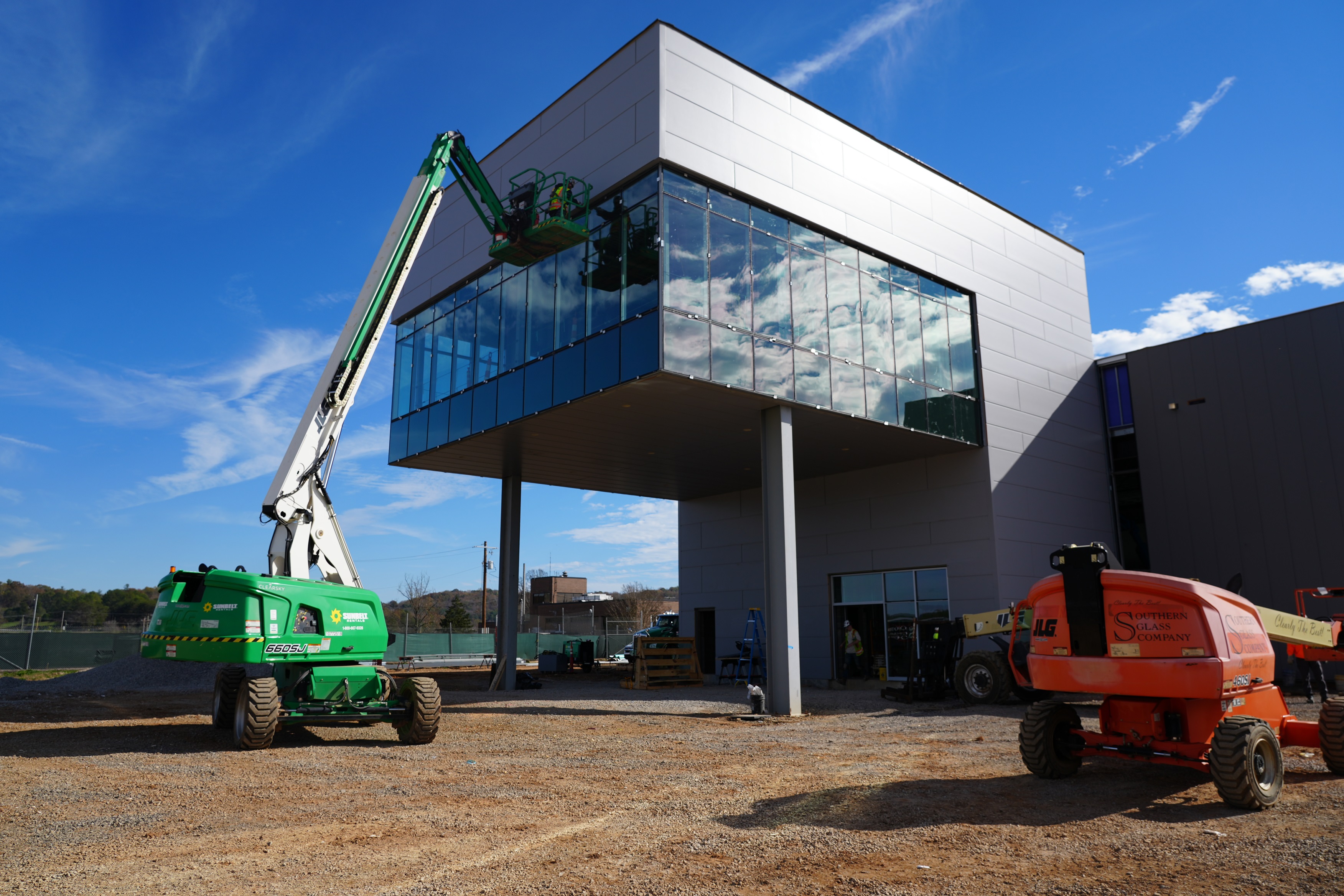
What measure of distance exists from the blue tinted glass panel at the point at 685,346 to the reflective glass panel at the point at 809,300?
112 inches

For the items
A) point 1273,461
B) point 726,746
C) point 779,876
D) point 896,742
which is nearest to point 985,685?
point 896,742

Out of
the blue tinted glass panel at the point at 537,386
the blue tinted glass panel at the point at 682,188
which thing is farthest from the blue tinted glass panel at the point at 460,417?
the blue tinted glass panel at the point at 682,188

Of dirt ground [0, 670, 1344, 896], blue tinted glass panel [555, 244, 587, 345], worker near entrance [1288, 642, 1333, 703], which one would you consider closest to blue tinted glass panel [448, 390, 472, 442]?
blue tinted glass panel [555, 244, 587, 345]

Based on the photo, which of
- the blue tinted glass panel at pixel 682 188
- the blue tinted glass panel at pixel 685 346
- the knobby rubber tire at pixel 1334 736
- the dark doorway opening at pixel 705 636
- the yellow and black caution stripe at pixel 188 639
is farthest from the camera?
the dark doorway opening at pixel 705 636

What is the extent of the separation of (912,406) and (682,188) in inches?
328

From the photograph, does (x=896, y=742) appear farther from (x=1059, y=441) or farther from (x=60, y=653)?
(x=60, y=653)

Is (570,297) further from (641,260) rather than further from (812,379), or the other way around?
(812,379)

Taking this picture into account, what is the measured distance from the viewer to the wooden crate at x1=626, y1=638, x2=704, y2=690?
78.8 feet

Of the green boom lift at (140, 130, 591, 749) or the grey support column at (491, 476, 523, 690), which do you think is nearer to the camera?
the green boom lift at (140, 130, 591, 749)

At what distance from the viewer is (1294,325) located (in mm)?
23734

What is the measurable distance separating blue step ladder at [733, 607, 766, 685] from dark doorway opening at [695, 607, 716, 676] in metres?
3.00

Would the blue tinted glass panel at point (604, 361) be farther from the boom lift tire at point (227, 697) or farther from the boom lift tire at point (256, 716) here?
the boom lift tire at point (256, 716)

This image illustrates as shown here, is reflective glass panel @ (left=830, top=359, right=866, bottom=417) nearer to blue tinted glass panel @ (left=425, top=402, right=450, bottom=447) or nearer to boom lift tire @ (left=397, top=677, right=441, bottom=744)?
blue tinted glass panel @ (left=425, top=402, right=450, bottom=447)

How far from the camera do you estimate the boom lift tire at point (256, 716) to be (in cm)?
1141
